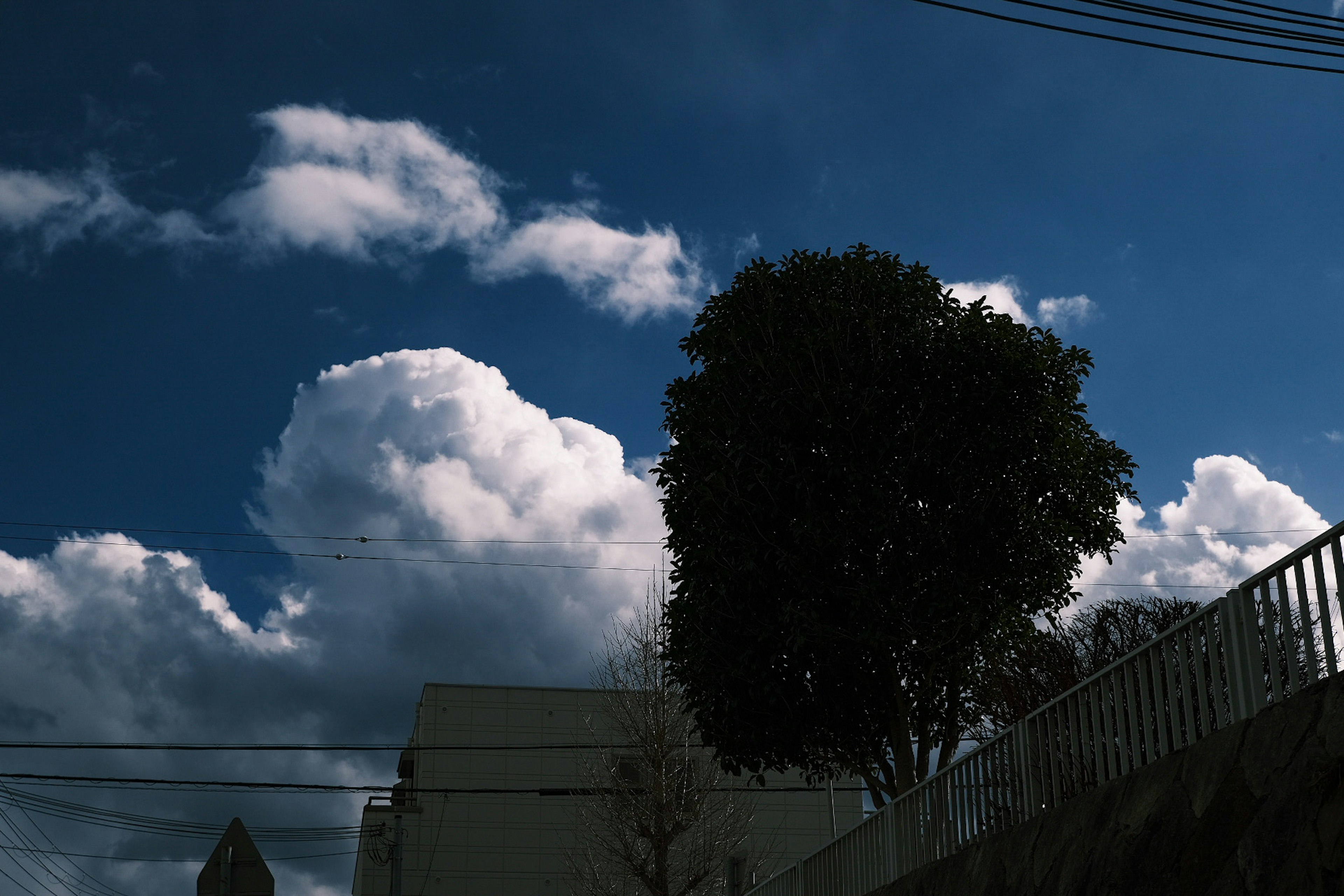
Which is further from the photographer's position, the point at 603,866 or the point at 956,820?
the point at 603,866

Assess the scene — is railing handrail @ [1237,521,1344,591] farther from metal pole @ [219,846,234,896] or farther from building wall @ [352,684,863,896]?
building wall @ [352,684,863,896]

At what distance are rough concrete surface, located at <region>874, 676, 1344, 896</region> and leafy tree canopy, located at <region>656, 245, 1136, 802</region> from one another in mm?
6293

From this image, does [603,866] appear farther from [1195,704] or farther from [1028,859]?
[1028,859]

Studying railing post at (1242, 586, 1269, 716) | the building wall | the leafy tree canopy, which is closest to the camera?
railing post at (1242, 586, 1269, 716)

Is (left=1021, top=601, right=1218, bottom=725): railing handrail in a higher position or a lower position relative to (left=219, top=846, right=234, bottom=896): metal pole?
higher

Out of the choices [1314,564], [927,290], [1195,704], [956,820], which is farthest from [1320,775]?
[927,290]

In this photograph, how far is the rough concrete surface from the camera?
5.67 m

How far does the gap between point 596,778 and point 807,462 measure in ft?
57.9

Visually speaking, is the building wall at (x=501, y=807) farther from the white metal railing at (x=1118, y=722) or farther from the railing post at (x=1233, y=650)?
the railing post at (x=1233, y=650)

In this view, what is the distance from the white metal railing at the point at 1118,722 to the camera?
249 inches

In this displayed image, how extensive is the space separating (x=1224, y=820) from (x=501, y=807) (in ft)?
127

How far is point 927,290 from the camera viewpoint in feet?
53.8

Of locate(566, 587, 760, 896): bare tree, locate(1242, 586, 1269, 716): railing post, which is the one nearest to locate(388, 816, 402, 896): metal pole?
locate(566, 587, 760, 896): bare tree

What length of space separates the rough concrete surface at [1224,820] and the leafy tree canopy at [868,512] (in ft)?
20.6
